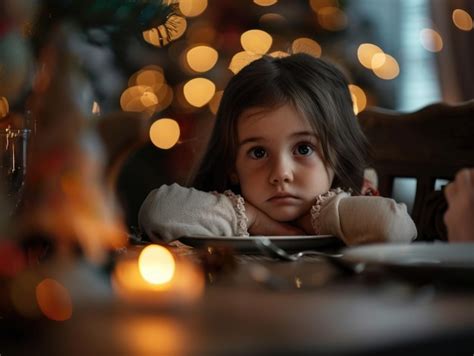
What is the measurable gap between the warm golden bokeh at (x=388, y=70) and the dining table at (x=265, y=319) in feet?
8.37

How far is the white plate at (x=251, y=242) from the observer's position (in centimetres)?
80

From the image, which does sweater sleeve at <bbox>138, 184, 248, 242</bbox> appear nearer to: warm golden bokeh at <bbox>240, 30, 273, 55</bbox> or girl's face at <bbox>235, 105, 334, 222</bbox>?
girl's face at <bbox>235, 105, 334, 222</bbox>

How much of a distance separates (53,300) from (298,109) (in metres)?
0.76

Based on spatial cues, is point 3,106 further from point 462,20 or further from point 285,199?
point 462,20

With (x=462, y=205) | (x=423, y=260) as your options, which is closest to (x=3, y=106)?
(x=462, y=205)

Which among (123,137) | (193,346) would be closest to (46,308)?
(193,346)

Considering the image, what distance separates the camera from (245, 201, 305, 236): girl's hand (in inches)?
44.1

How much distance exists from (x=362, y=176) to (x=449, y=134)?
0.69 ft

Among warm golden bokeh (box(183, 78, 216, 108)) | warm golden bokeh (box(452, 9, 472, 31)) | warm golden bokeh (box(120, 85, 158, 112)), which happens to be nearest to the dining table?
warm golden bokeh (box(120, 85, 158, 112))

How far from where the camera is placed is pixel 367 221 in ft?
3.15

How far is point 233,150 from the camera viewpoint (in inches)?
46.3

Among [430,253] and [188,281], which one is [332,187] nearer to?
[430,253]

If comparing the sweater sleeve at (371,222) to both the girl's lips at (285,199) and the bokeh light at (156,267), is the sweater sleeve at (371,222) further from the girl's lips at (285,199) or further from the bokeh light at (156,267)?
the bokeh light at (156,267)

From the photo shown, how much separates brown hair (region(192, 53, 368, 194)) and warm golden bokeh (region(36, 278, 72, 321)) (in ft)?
2.38
